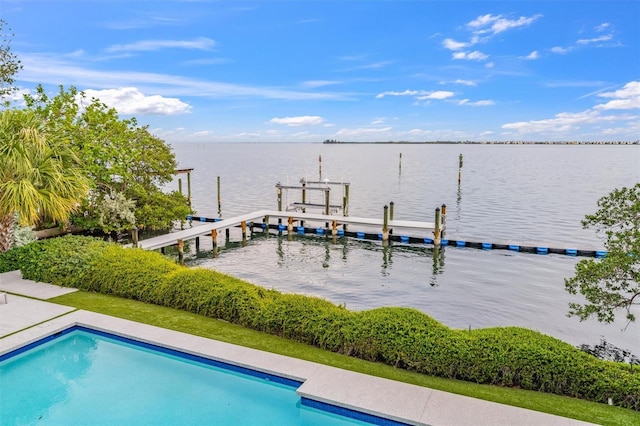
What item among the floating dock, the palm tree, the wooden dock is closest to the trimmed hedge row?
the palm tree

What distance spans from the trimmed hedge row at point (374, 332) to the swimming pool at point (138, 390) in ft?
5.19

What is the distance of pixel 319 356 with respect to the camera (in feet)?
27.1

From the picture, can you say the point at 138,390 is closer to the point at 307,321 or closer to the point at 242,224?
the point at 307,321

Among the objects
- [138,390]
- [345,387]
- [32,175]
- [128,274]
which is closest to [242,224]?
[32,175]

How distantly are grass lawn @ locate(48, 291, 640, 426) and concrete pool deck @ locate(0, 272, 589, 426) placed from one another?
1.00ft

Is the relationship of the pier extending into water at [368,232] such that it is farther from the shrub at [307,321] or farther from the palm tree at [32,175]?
the shrub at [307,321]

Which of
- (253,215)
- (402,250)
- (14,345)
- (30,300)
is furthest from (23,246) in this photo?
(402,250)

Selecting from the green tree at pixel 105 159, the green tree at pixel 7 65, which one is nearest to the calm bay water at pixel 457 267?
the green tree at pixel 105 159

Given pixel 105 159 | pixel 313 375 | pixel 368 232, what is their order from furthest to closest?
1. pixel 368 232
2. pixel 105 159
3. pixel 313 375

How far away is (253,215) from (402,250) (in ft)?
30.9

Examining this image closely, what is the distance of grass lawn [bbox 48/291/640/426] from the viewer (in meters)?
6.55

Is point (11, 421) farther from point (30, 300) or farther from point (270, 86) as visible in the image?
point (270, 86)

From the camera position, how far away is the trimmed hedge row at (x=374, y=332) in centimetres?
709

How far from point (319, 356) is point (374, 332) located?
112 cm
